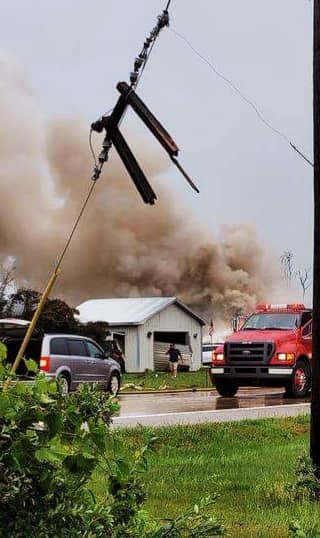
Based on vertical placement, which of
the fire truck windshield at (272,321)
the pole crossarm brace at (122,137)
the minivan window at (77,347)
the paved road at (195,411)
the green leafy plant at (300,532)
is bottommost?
the paved road at (195,411)

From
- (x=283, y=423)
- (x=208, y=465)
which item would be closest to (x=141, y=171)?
(x=208, y=465)

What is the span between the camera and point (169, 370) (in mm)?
50031

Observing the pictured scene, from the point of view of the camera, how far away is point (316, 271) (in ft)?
20.9

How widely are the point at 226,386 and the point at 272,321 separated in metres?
2.05

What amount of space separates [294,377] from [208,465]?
41.3 ft

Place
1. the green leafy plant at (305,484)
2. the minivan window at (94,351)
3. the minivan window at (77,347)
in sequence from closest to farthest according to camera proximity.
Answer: the green leafy plant at (305,484), the minivan window at (77,347), the minivan window at (94,351)

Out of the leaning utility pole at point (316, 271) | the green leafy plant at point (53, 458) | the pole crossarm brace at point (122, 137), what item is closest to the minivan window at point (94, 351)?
the leaning utility pole at point (316, 271)

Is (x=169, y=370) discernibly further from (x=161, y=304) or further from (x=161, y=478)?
(x=161, y=478)

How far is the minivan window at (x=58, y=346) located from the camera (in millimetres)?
22123

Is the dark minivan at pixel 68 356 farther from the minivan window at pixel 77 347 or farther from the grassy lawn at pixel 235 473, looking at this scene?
the grassy lawn at pixel 235 473

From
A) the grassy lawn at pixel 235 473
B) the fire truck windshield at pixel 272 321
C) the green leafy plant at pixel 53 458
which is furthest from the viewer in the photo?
the fire truck windshield at pixel 272 321

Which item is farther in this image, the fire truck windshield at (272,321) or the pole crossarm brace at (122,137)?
the fire truck windshield at (272,321)

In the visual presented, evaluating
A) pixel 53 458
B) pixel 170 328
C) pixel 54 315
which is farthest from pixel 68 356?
pixel 170 328

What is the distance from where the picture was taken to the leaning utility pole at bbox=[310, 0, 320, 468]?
6.39 m
